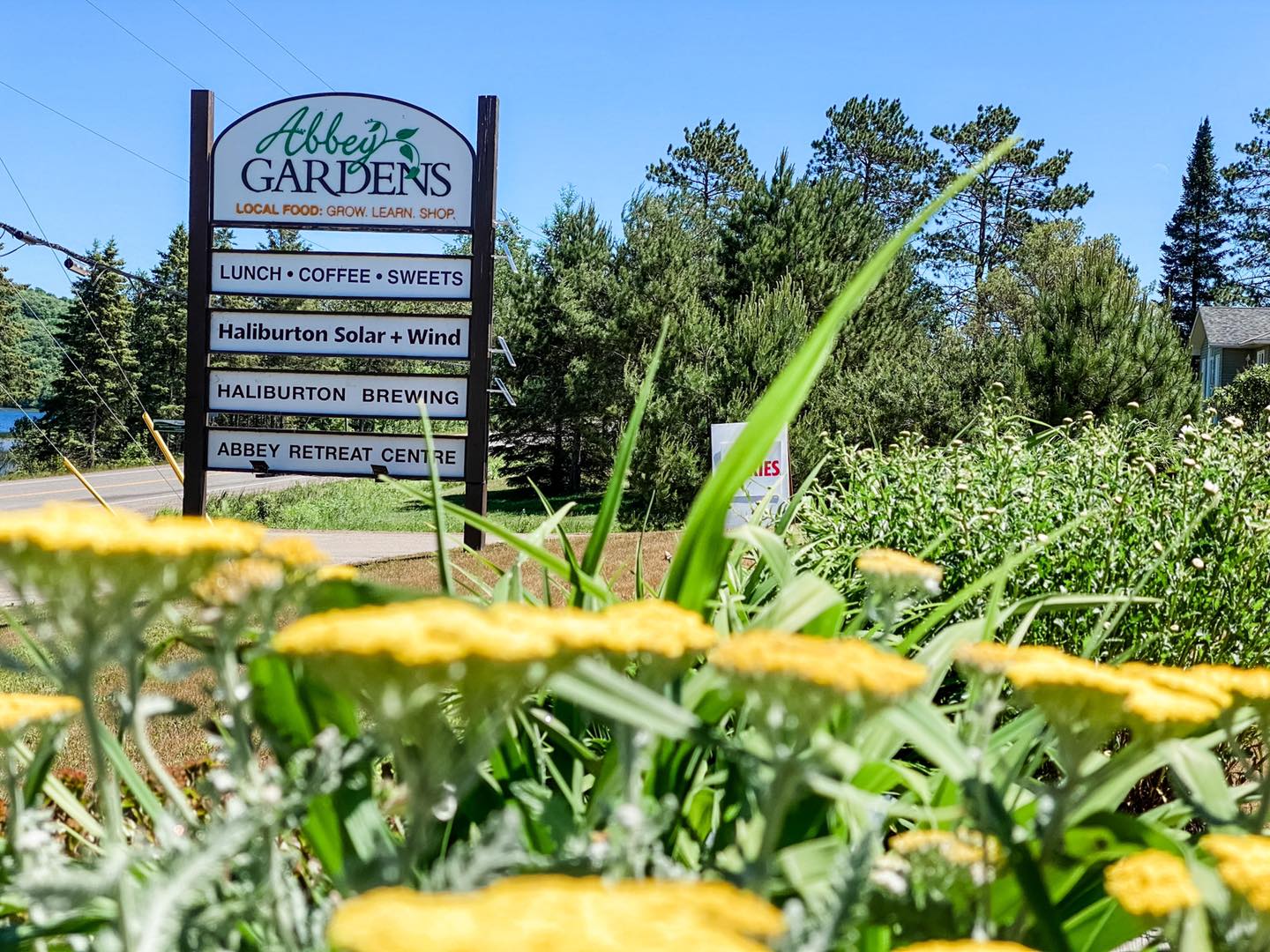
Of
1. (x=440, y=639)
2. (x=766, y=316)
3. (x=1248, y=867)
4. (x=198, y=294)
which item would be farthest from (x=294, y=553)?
(x=766, y=316)

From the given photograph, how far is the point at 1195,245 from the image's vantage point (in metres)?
54.4

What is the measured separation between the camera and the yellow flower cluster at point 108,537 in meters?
0.58

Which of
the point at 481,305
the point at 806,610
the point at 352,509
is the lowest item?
the point at 352,509

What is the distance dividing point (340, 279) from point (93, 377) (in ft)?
123

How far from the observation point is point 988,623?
4.01 ft

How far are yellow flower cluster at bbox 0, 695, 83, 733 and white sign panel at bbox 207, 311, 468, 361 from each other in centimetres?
751

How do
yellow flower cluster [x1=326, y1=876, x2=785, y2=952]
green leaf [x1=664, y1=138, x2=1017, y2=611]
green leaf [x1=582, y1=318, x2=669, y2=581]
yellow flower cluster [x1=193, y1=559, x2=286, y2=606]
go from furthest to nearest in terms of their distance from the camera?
1. green leaf [x1=582, y1=318, x2=669, y2=581]
2. green leaf [x1=664, y1=138, x2=1017, y2=611]
3. yellow flower cluster [x1=193, y1=559, x2=286, y2=606]
4. yellow flower cluster [x1=326, y1=876, x2=785, y2=952]

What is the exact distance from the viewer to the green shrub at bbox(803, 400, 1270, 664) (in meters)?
3.09

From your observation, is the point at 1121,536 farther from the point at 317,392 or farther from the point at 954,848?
the point at 317,392

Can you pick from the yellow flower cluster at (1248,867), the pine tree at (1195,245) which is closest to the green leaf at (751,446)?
the yellow flower cluster at (1248,867)

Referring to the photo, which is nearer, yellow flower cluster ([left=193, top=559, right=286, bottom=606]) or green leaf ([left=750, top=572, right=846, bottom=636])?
yellow flower cluster ([left=193, top=559, right=286, bottom=606])

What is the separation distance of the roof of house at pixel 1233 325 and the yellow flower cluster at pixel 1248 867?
47380mm

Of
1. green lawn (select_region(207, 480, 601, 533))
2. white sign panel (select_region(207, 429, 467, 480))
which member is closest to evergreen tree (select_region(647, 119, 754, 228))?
green lawn (select_region(207, 480, 601, 533))

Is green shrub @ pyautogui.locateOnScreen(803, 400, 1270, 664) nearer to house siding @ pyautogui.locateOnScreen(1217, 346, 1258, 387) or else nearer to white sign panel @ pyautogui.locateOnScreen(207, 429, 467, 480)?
white sign panel @ pyautogui.locateOnScreen(207, 429, 467, 480)
